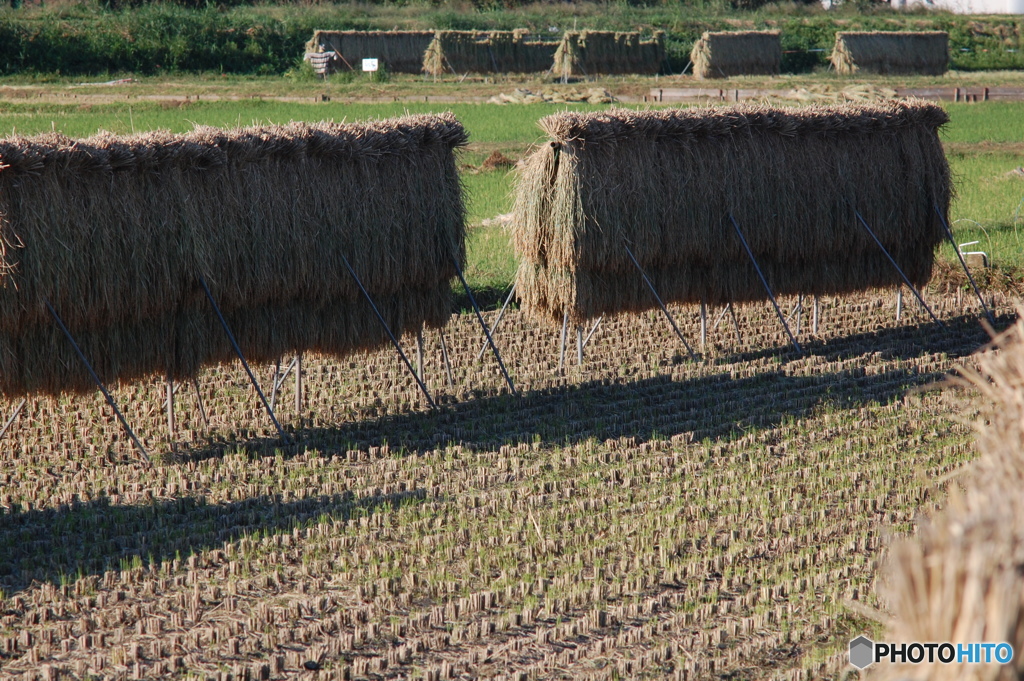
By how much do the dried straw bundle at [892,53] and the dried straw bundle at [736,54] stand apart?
2.63 meters

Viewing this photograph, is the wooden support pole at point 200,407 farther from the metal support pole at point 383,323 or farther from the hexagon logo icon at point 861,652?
the hexagon logo icon at point 861,652

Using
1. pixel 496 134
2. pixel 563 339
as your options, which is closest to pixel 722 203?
pixel 563 339

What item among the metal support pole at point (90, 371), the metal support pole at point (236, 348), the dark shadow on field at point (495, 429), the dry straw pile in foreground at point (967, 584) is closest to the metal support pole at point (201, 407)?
the metal support pole at point (236, 348)

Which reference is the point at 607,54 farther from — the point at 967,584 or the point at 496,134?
the point at 967,584

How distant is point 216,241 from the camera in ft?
32.1

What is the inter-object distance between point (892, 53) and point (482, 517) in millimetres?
41882

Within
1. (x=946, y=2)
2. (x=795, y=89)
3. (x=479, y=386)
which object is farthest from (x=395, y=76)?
(x=946, y=2)

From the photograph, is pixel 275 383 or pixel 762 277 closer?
pixel 275 383

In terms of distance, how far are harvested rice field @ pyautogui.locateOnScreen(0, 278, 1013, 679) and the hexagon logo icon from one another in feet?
0.35

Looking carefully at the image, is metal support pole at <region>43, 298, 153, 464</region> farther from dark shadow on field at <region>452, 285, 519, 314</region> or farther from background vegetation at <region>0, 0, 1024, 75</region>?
background vegetation at <region>0, 0, 1024, 75</region>

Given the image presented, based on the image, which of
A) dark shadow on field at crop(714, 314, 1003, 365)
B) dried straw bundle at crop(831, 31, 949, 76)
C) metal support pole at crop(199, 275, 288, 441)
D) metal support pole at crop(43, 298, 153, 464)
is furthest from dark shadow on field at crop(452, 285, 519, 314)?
dried straw bundle at crop(831, 31, 949, 76)

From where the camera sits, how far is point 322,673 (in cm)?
587

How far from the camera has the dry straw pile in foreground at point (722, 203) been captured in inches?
463

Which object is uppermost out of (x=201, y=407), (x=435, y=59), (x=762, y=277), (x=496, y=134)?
(x=435, y=59)
